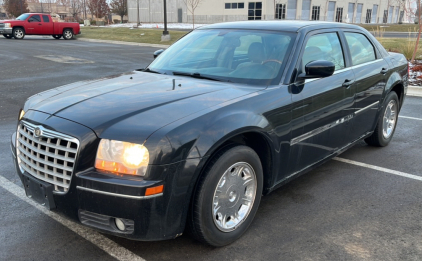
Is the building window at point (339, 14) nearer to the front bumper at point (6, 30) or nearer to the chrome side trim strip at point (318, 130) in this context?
the front bumper at point (6, 30)

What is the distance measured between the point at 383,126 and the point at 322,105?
212cm

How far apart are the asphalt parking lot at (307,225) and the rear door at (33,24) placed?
2490 centimetres

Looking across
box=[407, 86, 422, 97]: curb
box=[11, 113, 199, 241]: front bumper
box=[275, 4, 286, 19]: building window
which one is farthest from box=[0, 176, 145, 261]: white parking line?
box=[275, 4, 286, 19]: building window

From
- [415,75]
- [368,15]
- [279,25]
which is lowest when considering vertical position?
[415,75]

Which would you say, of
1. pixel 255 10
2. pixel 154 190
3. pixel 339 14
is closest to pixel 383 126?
pixel 154 190

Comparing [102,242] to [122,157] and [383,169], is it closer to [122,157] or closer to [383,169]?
[122,157]

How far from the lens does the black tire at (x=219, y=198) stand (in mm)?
2852

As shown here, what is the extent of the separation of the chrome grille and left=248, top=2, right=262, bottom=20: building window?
180 ft

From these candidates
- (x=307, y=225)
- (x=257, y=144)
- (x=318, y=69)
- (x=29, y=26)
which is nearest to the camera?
(x=257, y=144)

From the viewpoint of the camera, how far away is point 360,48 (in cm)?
500

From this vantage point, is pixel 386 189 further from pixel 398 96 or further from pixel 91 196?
pixel 91 196

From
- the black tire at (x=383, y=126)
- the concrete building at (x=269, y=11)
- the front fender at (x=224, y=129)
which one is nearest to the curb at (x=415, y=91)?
the black tire at (x=383, y=126)

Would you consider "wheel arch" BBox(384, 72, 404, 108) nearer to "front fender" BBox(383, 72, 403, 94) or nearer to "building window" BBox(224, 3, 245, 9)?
"front fender" BBox(383, 72, 403, 94)

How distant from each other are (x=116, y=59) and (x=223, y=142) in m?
14.7
